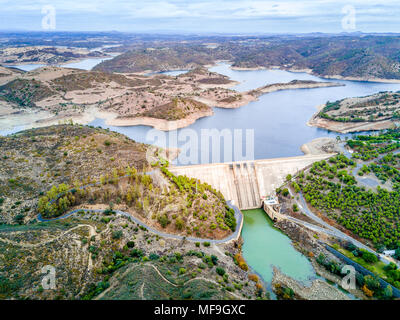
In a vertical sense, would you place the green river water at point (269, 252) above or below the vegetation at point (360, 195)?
below

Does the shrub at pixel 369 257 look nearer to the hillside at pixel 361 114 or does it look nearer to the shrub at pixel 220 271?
the shrub at pixel 220 271

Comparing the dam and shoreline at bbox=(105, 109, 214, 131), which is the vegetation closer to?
the dam

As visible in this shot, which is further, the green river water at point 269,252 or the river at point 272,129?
the river at point 272,129

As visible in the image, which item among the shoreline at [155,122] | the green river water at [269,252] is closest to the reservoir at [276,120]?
the shoreline at [155,122]

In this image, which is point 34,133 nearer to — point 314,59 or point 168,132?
point 168,132

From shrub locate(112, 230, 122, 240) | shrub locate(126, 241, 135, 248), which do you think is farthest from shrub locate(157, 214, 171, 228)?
shrub locate(112, 230, 122, 240)

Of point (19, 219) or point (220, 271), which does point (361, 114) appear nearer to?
point (220, 271)

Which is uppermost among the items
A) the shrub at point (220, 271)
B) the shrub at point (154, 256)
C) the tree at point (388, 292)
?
the shrub at point (154, 256)

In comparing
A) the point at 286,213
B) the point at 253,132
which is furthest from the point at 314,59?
the point at 286,213
